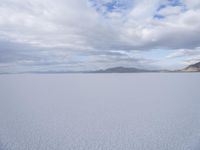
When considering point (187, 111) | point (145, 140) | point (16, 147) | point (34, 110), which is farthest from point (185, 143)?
point (34, 110)

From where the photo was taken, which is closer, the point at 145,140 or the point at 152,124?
the point at 145,140

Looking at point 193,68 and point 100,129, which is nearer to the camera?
point 100,129

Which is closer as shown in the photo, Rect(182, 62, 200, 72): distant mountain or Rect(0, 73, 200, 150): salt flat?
Rect(0, 73, 200, 150): salt flat

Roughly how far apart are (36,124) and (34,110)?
8.27ft

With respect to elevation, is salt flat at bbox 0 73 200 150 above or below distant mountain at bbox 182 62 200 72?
below

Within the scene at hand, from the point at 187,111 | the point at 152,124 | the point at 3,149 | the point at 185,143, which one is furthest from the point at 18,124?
the point at 187,111

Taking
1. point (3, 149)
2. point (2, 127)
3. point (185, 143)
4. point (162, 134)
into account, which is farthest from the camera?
point (2, 127)

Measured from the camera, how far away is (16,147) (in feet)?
17.5

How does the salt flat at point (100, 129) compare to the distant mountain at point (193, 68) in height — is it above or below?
below

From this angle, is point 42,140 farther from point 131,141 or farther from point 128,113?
point 128,113

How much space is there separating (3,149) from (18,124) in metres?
2.14

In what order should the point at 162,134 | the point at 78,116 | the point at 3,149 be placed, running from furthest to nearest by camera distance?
the point at 78,116
the point at 162,134
the point at 3,149

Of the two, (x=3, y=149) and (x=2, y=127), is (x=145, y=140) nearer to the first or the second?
(x=3, y=149)

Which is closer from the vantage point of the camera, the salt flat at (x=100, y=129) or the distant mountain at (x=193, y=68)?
the salt flat at (x=100, y=129)
